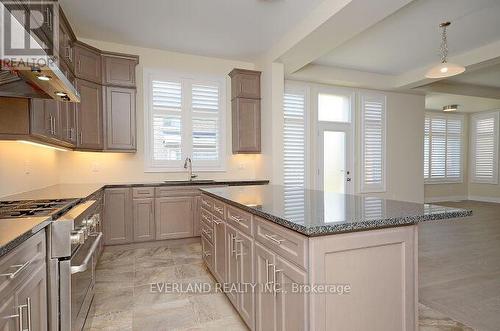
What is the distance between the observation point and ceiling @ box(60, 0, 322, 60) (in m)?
3.27

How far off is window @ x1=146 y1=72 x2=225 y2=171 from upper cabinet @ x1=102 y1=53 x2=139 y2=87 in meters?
0.39

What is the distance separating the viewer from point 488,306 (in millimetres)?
2262

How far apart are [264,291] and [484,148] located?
1021 centimetres

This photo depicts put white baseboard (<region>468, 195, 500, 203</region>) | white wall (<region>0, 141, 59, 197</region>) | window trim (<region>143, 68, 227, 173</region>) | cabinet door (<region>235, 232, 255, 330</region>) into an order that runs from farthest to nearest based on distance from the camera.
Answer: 1. white baseboard (<region>468, 195, 500, 203</region>)
2. window trim (<region>143, 68, 227, 173</region>)
3. white wall (<region>0, 141, 59, 197</region>)
4. cabinet door (<region>235, 232, 255, 330</region>)

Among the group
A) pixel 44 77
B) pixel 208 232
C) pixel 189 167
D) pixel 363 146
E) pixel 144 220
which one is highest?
pixel 44 77

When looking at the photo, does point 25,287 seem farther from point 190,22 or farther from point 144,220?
point 190,22

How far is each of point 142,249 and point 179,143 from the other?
1.80 m

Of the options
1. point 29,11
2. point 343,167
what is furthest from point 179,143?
point 343,167

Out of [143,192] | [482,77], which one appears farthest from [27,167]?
[482,77]

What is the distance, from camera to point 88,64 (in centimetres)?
373

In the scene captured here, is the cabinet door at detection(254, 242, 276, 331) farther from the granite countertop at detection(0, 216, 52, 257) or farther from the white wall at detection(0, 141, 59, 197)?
the white wall at detection(0, 141, 59, 197)

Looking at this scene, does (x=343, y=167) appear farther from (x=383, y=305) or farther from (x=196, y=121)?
(x=383, y=305)

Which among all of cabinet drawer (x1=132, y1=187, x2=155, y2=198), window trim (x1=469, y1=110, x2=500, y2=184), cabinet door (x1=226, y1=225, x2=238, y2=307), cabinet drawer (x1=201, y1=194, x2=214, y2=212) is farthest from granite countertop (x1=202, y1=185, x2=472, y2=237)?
window trim (x1=469, y1=110, x2=500, y2=184)

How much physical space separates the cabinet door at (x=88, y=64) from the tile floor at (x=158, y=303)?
247cm
